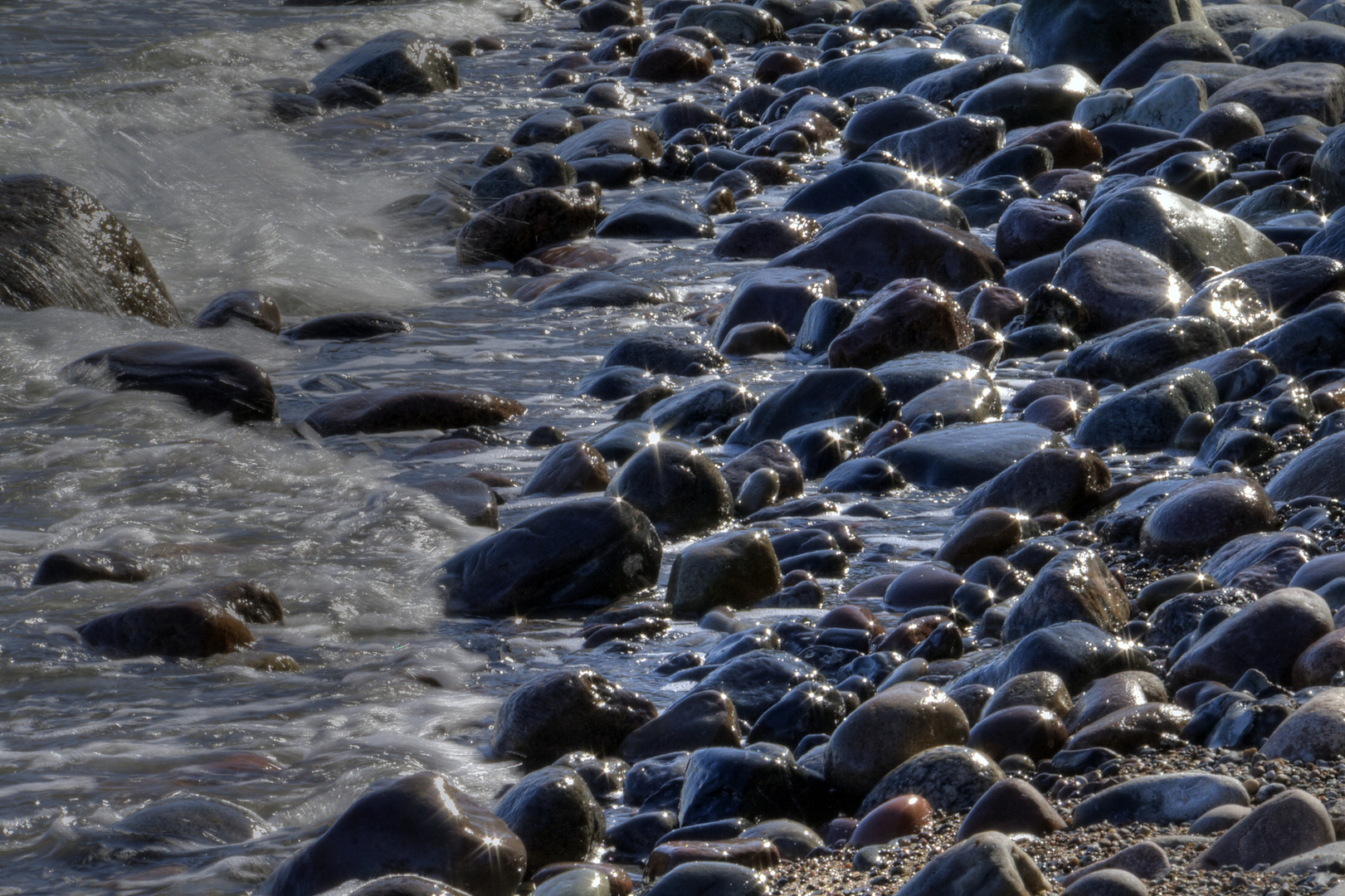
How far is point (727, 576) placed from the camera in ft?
10.8

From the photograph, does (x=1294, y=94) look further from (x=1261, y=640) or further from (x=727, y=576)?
(x=1261, y=640)

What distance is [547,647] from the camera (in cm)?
326

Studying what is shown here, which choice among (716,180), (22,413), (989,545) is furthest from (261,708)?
(716,180)

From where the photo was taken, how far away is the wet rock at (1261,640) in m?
2.32

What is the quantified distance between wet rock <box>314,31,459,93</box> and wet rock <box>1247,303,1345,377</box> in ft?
26.9

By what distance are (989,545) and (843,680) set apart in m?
0.68

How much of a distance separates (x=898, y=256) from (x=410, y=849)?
3734 millimetres

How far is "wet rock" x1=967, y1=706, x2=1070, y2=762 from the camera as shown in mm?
2291

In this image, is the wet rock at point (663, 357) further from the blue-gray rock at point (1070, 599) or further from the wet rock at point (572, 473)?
the blue-gray rock at point (1070, 599)

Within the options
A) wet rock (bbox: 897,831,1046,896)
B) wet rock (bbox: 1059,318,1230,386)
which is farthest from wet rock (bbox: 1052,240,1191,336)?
wet rock (bbox: 897,831,1046,896)

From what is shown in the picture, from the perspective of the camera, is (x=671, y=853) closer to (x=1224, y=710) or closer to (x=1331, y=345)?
(x=1224, y=710)

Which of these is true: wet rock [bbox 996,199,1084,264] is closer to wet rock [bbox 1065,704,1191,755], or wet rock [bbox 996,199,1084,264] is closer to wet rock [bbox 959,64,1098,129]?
wet rock [bbox 959,64,1098,129]

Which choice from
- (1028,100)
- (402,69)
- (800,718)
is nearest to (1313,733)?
(800,718)

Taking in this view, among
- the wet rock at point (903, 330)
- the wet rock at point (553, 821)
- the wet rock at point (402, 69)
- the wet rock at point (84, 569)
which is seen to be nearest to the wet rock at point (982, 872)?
the wet rock at point (553, 821)
